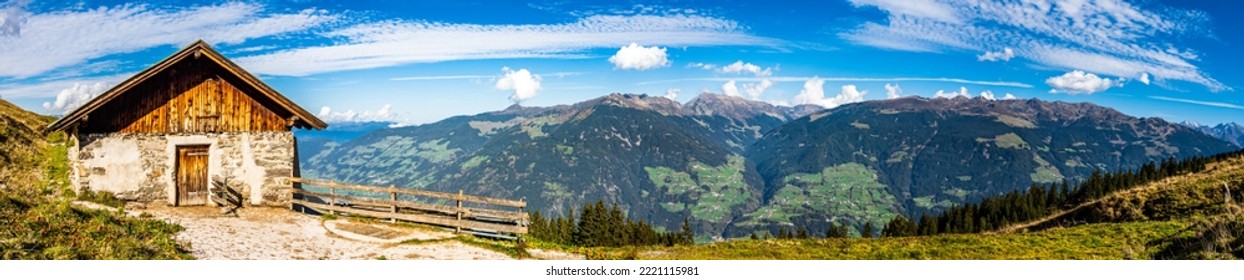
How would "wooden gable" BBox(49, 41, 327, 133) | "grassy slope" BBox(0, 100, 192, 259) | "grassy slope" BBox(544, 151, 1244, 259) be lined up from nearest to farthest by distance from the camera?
"grassy slope" BBox(0, 100, 192, 259)
"grassy slope" BBox(544, 151, 1244, 259)
"wooden gable" BBox(49, 41, 327, 133)

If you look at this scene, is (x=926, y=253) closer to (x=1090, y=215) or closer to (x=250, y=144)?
(x=1090, y=215)

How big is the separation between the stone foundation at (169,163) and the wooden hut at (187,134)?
0.03m

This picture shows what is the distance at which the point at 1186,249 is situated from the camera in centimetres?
1288

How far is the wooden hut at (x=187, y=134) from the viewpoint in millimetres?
26031

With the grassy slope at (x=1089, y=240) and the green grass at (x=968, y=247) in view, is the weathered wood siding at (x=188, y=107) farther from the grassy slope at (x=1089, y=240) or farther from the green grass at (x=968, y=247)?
the green grass at (x=968, y=247)

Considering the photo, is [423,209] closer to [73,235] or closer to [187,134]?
[187,134]

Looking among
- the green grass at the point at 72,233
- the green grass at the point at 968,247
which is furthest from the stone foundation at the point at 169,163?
A: the green grass at the point at 968,247

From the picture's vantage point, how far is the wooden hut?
85.4ft

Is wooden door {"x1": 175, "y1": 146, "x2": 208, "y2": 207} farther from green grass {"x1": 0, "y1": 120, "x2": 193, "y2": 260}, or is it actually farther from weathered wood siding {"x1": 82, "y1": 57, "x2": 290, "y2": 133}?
green grass {"x1": 0, "y1": 120, "x2": 193, "y2": 260}

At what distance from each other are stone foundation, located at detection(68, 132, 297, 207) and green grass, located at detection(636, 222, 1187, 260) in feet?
53.6

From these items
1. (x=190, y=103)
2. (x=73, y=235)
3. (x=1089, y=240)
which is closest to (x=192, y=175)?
(x=190, y=103)

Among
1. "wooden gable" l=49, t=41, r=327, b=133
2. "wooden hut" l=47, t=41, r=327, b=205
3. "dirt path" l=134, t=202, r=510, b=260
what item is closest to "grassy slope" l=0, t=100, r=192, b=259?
"wooden hut" l=47, t=41, r=327, b=205

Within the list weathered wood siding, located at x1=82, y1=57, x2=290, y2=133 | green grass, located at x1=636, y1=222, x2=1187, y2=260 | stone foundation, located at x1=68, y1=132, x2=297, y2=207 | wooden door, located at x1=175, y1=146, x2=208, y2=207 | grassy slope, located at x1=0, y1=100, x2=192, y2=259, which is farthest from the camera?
wooden door, located at x1=175, y1=146, x2=208, y2=207

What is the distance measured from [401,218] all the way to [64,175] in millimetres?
13859
